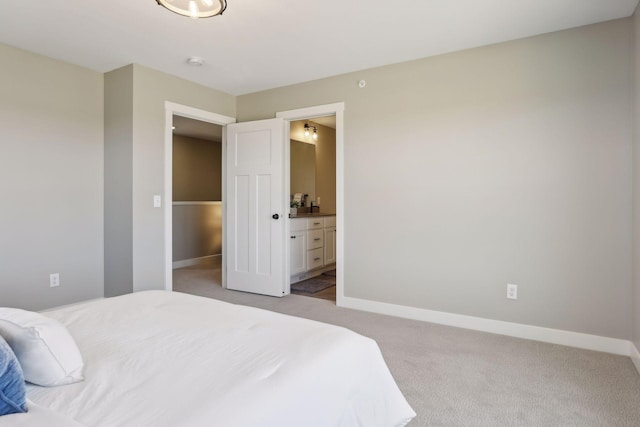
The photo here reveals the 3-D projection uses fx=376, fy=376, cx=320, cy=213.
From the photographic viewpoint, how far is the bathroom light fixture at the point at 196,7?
2074mm

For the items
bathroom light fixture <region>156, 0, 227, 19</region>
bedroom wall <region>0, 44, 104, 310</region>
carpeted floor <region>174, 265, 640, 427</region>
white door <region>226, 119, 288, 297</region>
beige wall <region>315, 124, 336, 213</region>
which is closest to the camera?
carpeted floor <region>174, 265, 640, 427</region>

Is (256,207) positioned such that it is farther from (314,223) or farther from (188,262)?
(188,262)

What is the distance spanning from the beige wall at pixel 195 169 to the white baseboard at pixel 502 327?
4.81 meters

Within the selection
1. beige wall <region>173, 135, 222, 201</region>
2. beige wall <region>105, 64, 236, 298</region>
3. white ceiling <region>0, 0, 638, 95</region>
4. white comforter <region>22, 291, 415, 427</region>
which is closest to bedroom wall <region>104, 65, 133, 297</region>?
beige wall <region>105, 64, 236, 298</region>

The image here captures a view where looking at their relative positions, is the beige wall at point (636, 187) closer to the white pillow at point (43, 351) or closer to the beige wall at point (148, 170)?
the white pillow at point (43, 351)

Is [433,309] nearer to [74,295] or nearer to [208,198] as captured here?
[74,295]

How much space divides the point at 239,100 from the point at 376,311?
2.92 meters

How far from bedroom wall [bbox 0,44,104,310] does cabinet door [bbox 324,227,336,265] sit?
2870 mm

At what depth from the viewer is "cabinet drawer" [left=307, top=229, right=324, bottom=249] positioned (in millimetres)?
5096

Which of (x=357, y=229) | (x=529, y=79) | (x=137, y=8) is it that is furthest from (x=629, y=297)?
(x=137, y=8)

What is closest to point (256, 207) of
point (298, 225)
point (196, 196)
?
point (298, 225)

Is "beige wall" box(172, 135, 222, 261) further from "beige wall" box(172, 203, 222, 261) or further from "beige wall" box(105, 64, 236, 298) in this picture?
"beige wall" box(105, 64, 236, 298)

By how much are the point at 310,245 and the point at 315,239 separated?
151 millimetres

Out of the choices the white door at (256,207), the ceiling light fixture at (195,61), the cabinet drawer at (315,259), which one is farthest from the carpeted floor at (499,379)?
the ceiling light fixture at (195,61)
